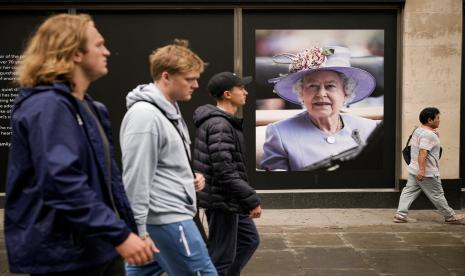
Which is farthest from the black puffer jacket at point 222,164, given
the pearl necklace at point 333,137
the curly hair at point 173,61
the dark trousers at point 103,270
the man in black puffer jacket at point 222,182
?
the pearl necklace at point 333,137

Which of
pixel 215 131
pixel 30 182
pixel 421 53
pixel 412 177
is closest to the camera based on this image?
pixel 30 182

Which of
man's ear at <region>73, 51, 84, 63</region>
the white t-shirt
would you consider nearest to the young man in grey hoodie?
man's ear at <region>73, 51, 84, 63</region>

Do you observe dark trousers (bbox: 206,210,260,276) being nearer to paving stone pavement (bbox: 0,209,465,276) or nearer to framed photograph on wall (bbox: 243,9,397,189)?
paving stone pavement (bbox: 0,209,465,276)

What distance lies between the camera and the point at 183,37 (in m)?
9.02

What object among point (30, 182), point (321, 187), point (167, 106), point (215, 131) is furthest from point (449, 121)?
point (30, 182)

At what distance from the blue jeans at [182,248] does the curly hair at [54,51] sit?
121cm

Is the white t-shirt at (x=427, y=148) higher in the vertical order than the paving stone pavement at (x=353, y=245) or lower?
higher

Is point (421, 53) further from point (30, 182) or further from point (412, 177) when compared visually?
point (30, 182)

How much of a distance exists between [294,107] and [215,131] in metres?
4.78

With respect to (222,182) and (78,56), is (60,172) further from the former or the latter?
(222,182)

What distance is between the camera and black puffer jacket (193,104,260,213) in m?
4.40

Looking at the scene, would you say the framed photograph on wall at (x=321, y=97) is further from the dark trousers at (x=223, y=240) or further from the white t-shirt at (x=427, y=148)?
the dark trousers at (x=223, y=240)

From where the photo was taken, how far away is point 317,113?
9148mm

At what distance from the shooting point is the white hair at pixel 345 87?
9.05 metres
